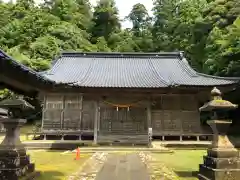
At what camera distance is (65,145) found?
17.2m

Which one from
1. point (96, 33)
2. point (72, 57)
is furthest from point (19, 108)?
point (96, 33)

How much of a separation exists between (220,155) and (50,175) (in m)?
4.62

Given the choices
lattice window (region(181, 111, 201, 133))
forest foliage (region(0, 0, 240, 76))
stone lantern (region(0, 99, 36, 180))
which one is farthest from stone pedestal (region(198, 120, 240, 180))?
forest foliage (region(0, 0, 240, 76))

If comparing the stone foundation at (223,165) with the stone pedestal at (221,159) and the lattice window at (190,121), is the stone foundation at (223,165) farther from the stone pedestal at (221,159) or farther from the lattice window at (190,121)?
the lattice window at (190,121)

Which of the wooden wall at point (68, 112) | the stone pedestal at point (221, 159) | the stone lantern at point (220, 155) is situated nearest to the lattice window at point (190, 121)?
the wooden wall at point (68, 112)

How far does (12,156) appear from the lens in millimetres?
6355

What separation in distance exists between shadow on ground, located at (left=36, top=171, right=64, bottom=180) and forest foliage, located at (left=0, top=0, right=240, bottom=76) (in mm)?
17048

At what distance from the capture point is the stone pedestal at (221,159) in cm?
626

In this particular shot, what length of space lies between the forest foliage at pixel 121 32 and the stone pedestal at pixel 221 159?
15.3m

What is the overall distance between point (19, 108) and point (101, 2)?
53035mm

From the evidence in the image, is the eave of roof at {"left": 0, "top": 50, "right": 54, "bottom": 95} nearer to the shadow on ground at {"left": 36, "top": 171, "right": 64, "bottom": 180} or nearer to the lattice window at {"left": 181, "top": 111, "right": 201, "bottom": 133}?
the shadow on ground at {"left": 36, "top": 171, "right": 64, "bottom": 180}

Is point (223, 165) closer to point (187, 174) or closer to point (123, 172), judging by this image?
point (187, 174)

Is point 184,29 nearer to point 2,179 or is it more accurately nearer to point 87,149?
point 87,149

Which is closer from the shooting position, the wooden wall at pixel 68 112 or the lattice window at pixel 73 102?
the wooden wall at pixel 68 112
